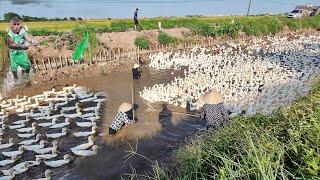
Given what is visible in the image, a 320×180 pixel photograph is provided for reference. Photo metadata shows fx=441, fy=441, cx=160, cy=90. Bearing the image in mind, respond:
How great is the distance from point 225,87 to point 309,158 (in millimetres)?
11059

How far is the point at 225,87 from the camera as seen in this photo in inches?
616

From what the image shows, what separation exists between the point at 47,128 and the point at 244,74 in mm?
8496

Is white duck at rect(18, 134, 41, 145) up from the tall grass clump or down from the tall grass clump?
down

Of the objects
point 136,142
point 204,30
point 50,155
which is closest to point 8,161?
point 50,155

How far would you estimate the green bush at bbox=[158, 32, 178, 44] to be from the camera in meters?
25.5

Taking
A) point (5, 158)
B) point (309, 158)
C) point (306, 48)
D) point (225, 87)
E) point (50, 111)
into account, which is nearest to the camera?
point (309, 158)

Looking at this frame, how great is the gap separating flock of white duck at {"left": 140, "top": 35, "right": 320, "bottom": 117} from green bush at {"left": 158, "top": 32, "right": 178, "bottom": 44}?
5.04 ft

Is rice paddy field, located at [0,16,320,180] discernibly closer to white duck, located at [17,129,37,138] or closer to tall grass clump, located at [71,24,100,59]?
white duck, located at [17,129,37,138]

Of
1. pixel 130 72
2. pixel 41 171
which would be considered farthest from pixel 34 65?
pixel 41 171

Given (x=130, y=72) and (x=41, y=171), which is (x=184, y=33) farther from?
(x=41, y=171)

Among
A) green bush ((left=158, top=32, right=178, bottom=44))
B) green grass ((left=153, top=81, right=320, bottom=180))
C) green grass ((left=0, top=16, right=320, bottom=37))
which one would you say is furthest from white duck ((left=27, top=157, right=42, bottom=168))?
green bush ((left=158, top=32, right=178, bottom=44))

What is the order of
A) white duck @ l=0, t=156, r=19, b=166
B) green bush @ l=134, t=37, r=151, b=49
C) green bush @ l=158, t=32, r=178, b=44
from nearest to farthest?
white duck @ l=0, t=156, r=19, b=166 < green bush @ l=134, t=37, r=151, b=49 < green bush @ l=158, t=32, r=178, b=44

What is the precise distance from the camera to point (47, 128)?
1280 centimetres

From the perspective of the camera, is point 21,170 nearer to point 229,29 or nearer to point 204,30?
point 204,30
